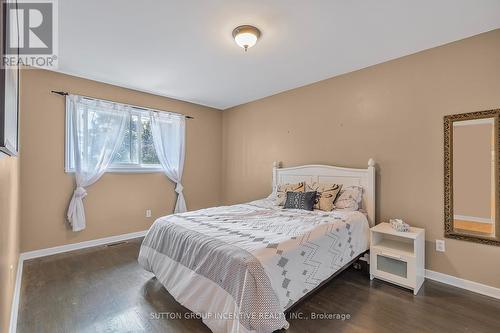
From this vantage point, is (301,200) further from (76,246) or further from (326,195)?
(76,246)

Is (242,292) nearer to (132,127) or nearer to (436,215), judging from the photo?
(436,215)

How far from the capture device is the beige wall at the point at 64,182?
3.08 meters

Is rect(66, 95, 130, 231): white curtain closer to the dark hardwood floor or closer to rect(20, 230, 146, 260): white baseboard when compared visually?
rect(20, 230, 146, 260): white baseboard

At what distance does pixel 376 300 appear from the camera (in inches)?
85.4

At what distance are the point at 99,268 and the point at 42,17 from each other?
2.64 metres

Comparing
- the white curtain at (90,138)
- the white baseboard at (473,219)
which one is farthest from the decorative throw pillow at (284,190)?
the white curtain at (90,138)

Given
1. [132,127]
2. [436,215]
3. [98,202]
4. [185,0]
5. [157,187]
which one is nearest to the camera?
[185,0]

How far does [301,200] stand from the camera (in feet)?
10.2

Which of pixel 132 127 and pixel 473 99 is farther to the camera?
pixel 132 127

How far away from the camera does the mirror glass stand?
2271 mm

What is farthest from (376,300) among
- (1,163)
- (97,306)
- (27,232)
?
(27,232)

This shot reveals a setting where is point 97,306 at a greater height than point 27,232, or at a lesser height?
lesser

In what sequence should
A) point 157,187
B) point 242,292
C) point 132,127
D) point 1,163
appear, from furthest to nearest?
1. point 157,187
2. point 132,127
3. point 242,292
4. point 1,163

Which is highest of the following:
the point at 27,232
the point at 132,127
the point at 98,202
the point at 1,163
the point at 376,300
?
the point at 132,127
